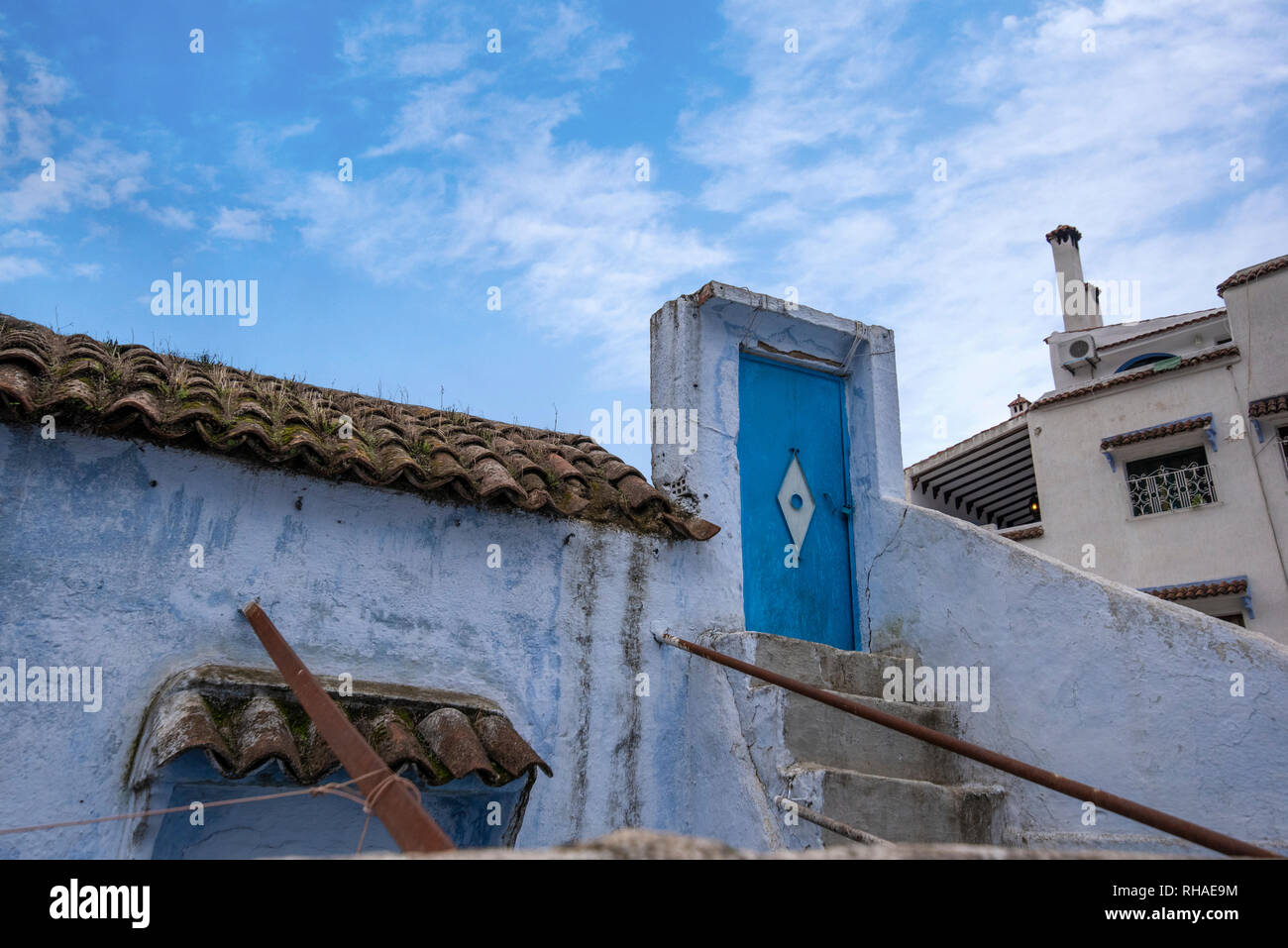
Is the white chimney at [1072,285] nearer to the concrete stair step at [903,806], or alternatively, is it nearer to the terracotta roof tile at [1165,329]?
the terracotta roof tile at [1165,329]

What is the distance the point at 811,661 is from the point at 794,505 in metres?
1.36

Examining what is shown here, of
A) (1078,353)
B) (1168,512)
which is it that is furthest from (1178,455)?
(1078,353)

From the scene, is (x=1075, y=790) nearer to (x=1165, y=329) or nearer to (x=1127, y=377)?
(x=1127, y=377)

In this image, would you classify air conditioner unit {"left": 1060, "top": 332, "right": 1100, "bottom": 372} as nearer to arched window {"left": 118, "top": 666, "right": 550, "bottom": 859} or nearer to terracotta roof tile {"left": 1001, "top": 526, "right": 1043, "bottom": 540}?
terracotta roof tile {"left": 1001, "top": 526, "right": 1043, "bottom": 540}

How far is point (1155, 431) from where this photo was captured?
1486 centimetres

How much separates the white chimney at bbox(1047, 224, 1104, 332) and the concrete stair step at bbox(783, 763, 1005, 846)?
17.9m

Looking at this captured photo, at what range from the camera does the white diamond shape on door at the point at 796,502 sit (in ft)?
19.8

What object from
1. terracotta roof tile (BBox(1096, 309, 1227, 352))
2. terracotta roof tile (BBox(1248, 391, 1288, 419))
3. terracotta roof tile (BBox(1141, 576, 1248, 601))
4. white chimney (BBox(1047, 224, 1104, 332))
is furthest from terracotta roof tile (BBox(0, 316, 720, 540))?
white chimney (BBox(1047, 224, 1104, 332))

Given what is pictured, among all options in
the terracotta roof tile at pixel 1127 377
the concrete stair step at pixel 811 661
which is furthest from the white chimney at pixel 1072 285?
the concrete stair step at pixel 811 661

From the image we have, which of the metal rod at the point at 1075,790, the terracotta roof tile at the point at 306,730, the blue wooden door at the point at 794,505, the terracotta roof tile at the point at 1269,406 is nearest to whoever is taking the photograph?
the metal rod at the point at 1075,790

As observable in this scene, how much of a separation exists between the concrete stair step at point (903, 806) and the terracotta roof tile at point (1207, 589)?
417 inches

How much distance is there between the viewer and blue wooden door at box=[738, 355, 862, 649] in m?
5.82
